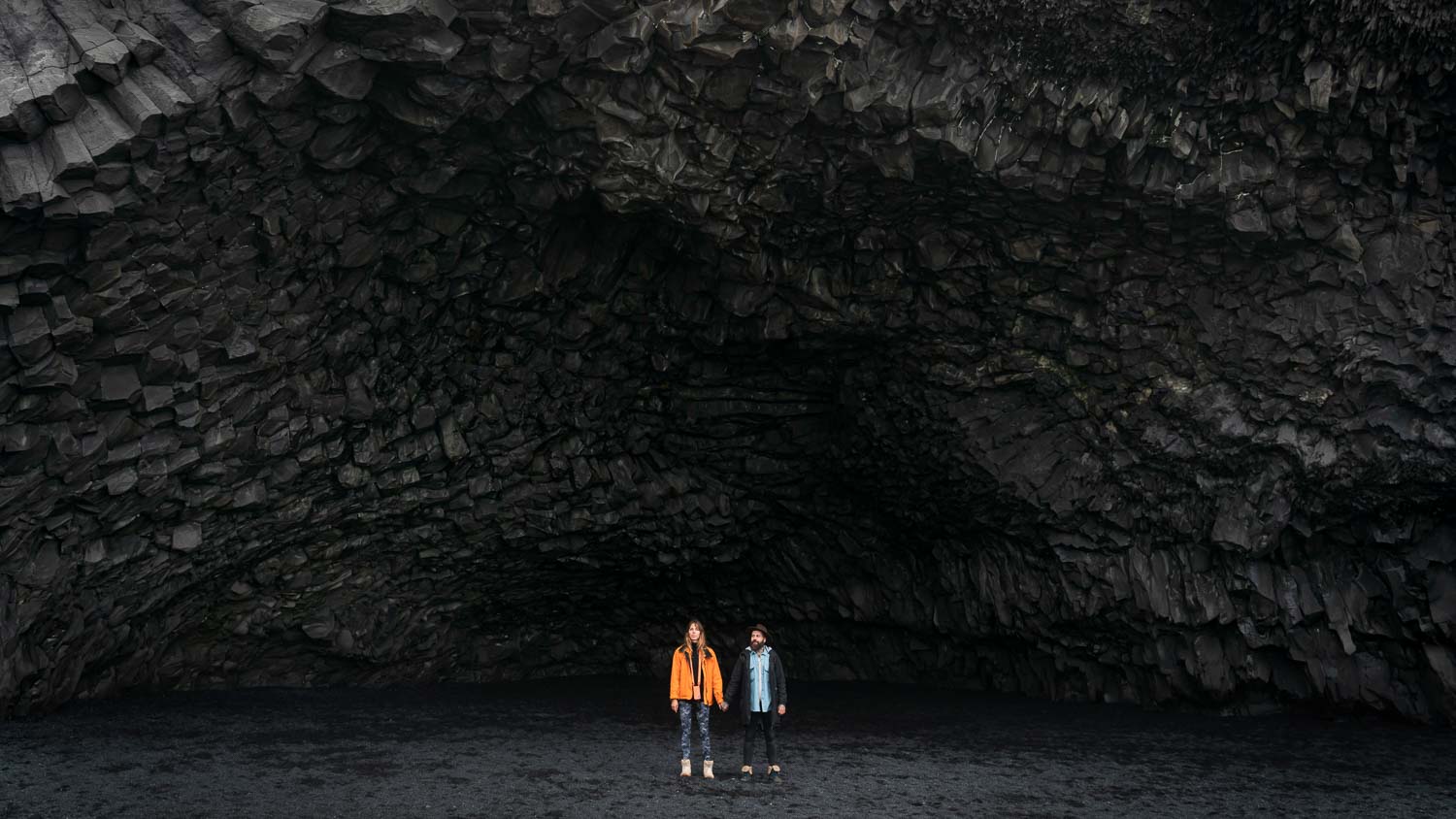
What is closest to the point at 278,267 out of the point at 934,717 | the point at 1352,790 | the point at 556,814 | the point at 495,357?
the point at 495,357

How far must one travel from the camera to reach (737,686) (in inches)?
498

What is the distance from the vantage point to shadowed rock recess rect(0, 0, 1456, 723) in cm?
1391

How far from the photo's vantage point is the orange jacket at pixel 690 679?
12680 millimetres

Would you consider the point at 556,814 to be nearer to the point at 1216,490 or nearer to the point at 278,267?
the point at 278,267

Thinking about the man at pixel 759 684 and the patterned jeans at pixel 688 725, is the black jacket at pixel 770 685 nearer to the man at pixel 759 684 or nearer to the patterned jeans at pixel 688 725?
the man at pixel 759 684

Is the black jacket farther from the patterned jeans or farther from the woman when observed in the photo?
the patterned jeans

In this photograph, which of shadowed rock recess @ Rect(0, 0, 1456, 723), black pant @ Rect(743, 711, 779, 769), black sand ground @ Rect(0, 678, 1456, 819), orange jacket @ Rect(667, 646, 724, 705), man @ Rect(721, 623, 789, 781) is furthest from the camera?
shadowed rock recess @ Rect(0, 0, 1456, 723)

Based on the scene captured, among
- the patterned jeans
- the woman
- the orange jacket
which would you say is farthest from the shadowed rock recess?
the patterned jeans

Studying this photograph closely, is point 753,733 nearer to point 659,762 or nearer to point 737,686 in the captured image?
point 737,686

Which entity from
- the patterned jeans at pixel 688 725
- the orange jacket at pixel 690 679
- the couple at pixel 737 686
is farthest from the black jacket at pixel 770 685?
the patterned jeans at pixel 688 725

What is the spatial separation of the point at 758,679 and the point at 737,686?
275 millimetres

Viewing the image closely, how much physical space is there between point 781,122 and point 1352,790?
1033 cm

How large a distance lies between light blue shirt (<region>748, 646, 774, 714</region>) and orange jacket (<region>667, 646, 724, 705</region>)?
355 mm

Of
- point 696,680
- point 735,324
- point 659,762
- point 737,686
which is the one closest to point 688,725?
point 696,680
